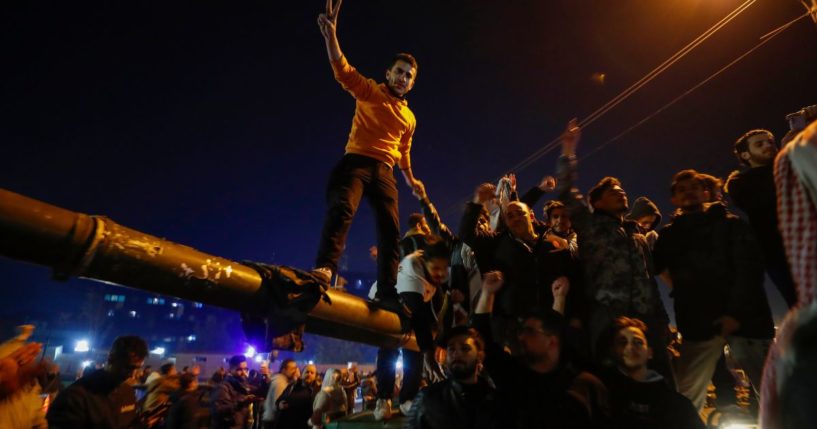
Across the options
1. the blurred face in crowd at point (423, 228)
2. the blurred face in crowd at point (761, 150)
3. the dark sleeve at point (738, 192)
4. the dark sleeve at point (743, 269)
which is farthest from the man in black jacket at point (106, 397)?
the blurred face in crowd at point (761, 150)

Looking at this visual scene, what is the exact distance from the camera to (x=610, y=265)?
13.6ft

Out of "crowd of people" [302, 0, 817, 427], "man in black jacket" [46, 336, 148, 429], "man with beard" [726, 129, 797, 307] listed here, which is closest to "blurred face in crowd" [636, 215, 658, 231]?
"crowd of people" [302, 0, 817, 427]

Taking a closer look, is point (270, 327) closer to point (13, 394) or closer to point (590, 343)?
point (590, 343)

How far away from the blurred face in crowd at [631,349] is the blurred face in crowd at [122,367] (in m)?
5.20

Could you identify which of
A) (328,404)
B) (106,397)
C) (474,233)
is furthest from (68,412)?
(328,404)

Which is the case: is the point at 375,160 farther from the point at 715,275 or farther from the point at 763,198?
the point at 763,198

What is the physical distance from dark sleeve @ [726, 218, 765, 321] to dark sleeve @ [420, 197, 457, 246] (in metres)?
3.01

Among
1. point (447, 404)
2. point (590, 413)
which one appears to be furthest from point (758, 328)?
point (447, 404)

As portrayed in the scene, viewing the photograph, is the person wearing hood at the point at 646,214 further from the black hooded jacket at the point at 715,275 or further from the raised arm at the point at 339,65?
the raised arm at the point at 339,65

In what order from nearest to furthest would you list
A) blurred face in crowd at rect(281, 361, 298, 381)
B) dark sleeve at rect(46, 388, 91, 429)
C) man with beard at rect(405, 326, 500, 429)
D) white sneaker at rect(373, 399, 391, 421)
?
man with beard at rect(405, 326, 500, 429) < dark sleeve at rect(46, 388, 91, 429) < white sneaker at rect(373, 399, 391, 421) < blurred face in crowd at rect(281, 361, 298, 381)

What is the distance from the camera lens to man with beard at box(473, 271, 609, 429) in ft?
10.5

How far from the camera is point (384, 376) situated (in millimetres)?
6535

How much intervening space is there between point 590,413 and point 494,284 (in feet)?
4.48

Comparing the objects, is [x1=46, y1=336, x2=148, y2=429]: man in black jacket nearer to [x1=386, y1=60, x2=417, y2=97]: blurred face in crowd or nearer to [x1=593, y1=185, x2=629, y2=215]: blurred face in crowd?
[x1=386, y1=60, x2=417, y2=97]: blurred face in crowd
